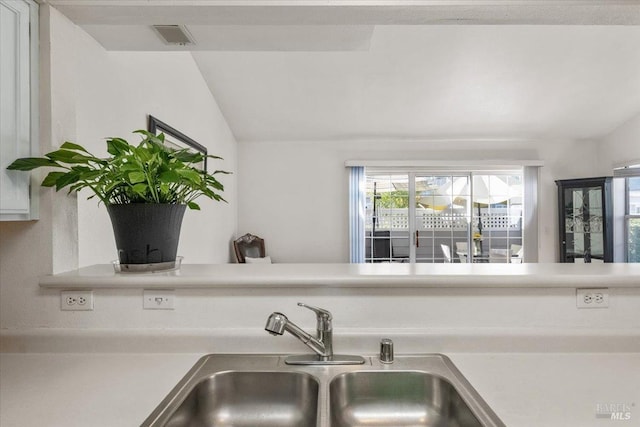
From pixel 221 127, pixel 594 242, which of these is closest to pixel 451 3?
pixel 221 127

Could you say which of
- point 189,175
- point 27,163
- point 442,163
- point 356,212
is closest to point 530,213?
point 442,163

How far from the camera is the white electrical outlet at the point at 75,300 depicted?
1.11m

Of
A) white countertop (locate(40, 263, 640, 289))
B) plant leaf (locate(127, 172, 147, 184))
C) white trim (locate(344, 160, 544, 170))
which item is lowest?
white countertop (locate(40, 263, 640, 289))

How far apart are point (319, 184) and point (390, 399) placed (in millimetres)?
4094

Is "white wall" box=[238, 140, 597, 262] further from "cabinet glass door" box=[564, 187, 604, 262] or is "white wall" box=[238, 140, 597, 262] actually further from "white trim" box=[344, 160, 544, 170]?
"cabinet glass door" box=[564, 187, 604, 262]

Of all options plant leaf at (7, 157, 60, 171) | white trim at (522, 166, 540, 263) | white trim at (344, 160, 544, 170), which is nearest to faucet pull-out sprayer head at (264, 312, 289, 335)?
plant leaf at (7, 157, 60, 171)

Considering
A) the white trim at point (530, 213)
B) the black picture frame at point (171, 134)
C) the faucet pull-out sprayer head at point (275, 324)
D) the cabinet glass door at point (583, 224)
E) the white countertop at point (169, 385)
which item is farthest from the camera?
the white trim at point (530, 213)

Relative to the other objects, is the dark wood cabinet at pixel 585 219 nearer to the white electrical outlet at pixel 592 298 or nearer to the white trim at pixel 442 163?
the white trim at pixel 442 163

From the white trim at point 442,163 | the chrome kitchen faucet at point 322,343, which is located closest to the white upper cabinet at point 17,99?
the chrome kitchen faucet at point 322,343

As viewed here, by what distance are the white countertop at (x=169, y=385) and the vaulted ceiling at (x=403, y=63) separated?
3.42 feet

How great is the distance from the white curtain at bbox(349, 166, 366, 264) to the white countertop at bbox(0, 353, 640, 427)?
3777 millimetres

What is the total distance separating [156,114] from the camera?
2248 mm

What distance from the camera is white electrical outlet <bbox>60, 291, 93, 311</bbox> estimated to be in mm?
1105

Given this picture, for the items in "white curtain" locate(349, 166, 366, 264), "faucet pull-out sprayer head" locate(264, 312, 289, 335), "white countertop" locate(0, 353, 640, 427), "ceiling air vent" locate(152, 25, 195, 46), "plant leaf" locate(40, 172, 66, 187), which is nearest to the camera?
"white countertop" locate(0, 353, 640, 427)
